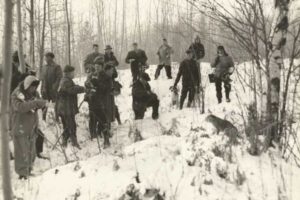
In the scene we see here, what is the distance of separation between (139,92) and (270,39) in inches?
160

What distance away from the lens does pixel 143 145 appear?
591cm

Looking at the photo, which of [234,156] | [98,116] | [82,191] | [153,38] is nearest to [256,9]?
[234,156]

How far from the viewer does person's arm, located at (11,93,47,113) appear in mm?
6520

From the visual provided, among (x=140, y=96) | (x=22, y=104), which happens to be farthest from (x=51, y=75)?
(x=22, y=104)

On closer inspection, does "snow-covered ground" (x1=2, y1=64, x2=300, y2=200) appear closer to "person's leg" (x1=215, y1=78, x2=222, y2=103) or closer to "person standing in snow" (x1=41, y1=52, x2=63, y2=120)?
"person standing in snow" (x1=41, y1=52, x2=63, y2=120)

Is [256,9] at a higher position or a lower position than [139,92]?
higher

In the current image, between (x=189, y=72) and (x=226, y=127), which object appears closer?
(x=226, y=127)

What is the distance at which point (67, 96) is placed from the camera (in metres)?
8.42

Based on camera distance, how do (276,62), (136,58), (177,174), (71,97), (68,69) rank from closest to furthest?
(177,174), (276,62), (68,69), (71,97), (136,58)

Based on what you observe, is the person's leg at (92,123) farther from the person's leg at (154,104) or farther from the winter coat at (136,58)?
the winter coat at (136,58)

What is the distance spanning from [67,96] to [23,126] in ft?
5.99

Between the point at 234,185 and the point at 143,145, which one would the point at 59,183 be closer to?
the point at 143,145

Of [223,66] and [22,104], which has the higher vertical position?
[223,66]

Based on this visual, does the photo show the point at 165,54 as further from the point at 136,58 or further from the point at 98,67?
the point at 98,67
